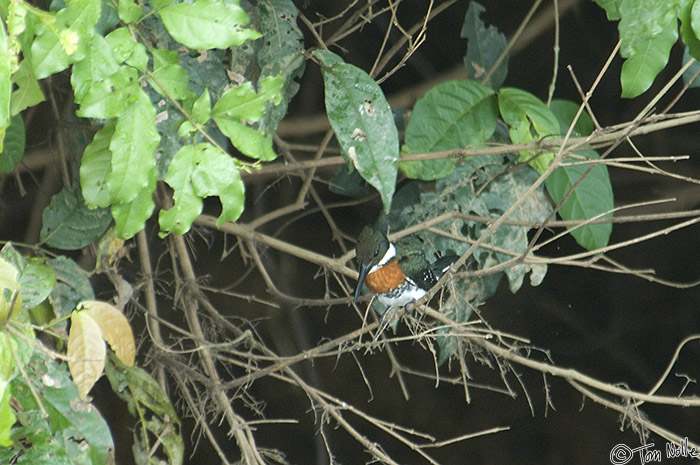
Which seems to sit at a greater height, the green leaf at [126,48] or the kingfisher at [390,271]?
the green leaf at [126,48]

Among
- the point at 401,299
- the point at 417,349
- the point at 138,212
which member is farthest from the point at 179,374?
the point at 417,349

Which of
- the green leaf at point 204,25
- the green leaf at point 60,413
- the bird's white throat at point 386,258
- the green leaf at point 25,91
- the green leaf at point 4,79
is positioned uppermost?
the green leaf at point 4,79

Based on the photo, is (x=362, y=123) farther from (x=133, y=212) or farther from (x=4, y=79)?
(x=4, y=79)

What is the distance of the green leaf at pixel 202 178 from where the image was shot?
102 centimetres

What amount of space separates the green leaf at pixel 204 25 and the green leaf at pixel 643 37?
649 mm

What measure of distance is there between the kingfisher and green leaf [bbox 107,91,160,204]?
2.28 ft

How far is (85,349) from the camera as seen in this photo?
1.16 metres

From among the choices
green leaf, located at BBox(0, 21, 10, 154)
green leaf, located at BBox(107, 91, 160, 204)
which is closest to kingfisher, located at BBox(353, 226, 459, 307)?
green leaf, located at BBox(107, 91, 160, 204)

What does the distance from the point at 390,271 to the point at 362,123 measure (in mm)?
483

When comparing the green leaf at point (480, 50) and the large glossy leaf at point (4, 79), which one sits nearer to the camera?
the large glossy leaf at point (4, 79)

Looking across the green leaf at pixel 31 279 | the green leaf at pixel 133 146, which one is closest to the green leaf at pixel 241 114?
the green leaf at pixel 133 146

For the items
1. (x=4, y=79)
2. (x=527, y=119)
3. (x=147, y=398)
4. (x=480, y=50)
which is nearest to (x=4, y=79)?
(x=4, y=79)

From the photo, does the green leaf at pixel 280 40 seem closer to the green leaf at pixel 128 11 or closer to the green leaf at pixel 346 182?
the green leaf at pixel 128 11

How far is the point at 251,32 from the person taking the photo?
981 mm
